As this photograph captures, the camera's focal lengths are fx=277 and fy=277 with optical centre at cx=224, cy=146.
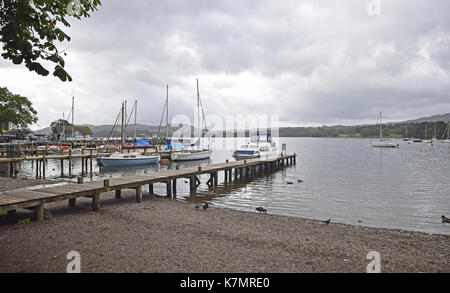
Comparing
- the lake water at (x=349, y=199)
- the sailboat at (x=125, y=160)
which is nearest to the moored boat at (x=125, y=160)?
the sailboat at (x=125, y=160)

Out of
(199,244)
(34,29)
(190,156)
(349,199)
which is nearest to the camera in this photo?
(34,29)

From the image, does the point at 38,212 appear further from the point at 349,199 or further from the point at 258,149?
the point at 258,149

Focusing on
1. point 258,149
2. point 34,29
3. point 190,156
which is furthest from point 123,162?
point 34,29

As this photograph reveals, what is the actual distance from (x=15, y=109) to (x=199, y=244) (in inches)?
2311

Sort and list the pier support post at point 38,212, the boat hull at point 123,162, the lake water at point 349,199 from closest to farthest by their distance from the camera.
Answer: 1. the pier support post at point 38,212
2. the lake water at point 349,199
3. the boat hull at point 123,162

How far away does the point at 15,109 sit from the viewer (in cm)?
5169

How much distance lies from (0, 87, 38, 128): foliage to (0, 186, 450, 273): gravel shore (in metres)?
48.9

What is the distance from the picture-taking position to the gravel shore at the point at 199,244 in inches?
261

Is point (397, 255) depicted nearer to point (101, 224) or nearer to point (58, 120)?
point (101, 224)

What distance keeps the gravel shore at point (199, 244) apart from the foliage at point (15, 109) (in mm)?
48853

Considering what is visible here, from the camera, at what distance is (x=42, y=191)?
10984mm

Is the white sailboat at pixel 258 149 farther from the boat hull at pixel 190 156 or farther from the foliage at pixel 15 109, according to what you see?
the foliage at pixel 15 109
